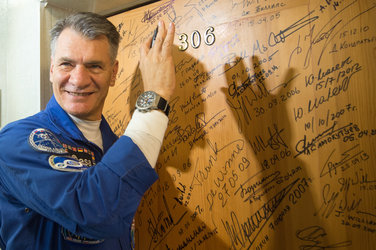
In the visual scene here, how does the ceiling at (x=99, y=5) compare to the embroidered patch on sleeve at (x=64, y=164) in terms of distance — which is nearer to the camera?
the embroidered patch on sleeve at (x=64, y=164)

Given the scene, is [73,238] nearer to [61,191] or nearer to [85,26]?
[61,191]

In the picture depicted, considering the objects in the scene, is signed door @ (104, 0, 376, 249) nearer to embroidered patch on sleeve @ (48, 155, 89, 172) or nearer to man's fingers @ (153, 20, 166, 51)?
man's fingers @ (153, 20, 166, 51)

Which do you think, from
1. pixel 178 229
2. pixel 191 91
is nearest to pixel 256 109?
pixel 191 91

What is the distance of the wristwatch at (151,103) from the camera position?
0.64 m

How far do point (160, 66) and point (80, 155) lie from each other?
309mm

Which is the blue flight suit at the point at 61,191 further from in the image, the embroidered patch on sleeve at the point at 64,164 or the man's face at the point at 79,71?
the man's face at the point at 79,71

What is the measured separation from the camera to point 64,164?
566 millimetres

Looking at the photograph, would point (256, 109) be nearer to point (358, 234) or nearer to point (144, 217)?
point (358, 234)

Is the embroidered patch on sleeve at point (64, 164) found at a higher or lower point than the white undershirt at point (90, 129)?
lower

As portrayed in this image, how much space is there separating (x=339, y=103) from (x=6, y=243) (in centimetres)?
94

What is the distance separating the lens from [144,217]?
1044 millimetres
